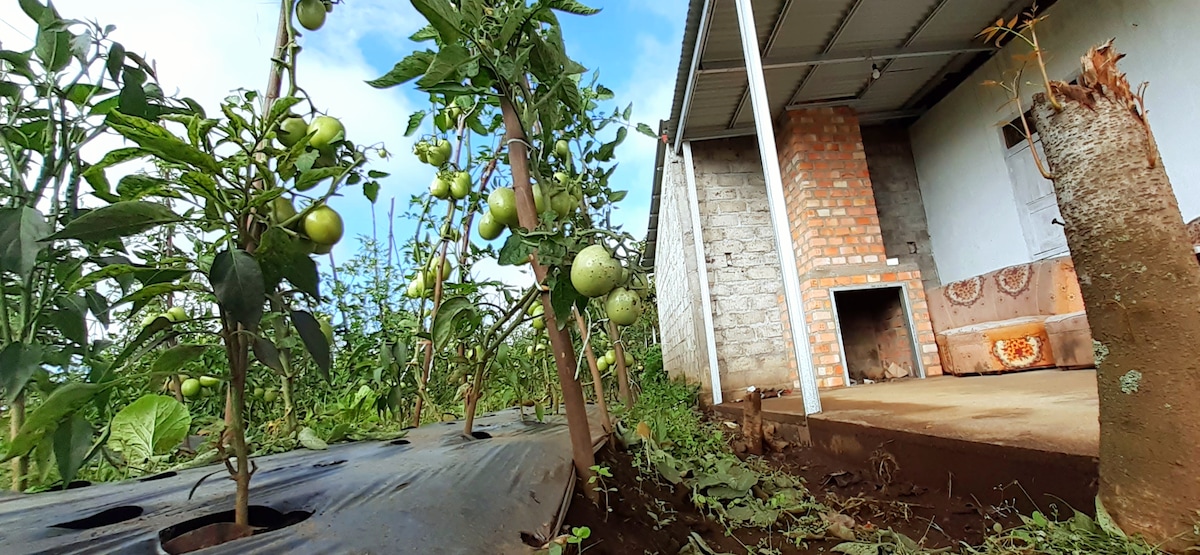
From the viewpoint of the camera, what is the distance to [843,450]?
1956 millimetres

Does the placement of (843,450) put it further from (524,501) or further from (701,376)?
(701,376)

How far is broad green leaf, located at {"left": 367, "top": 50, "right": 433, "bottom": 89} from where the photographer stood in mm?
922

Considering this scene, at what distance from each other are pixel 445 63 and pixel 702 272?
12.5 feet

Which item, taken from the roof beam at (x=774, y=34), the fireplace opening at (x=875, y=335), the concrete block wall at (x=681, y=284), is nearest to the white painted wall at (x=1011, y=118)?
the fireplace opening at (x=875, y=335)

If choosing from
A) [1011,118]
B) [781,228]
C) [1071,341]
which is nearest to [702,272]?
[781,228]

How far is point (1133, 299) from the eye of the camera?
2.86 feet

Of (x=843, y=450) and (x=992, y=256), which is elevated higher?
(x=992, y=256)

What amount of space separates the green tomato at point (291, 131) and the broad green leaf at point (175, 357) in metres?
0.33

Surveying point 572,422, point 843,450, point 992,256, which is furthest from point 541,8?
point 992,256

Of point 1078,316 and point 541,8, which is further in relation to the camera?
point 1078,316

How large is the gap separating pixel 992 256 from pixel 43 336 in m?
5.68

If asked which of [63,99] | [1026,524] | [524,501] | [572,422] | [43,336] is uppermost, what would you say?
[63,99]

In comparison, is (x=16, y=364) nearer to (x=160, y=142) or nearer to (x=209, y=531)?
(x=209, y=531)

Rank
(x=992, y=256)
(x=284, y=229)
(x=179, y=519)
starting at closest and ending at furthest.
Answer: (x=284, y=229)
(x=179, y=519)
(x=992, y=256)
